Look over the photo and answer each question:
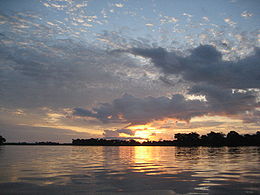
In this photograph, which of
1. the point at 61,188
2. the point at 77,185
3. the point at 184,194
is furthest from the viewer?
the point at 77,185

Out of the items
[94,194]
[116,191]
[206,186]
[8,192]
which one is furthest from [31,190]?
[206,186]

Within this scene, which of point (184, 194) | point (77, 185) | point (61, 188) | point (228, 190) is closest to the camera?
point (184, 194)

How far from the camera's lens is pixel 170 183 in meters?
21.4

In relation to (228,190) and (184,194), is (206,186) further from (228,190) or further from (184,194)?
(184,194)

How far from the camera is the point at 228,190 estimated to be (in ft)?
59.1

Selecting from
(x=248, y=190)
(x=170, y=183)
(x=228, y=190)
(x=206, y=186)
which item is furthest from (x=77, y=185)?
(x=248, y=190)

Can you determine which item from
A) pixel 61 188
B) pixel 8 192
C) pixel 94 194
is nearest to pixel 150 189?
pixel 94 194

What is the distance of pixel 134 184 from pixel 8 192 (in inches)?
400

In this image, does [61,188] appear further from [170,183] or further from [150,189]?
[170,183]

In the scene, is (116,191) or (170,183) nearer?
(116,191)

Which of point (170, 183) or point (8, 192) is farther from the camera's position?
point (170, 183)

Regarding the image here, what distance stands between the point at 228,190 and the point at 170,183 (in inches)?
203

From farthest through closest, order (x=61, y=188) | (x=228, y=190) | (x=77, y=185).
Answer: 1. (x=77, y=185)
2. (x=61, y=188)
3. (x=228, y=190)

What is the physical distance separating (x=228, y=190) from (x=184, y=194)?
12.6ft
